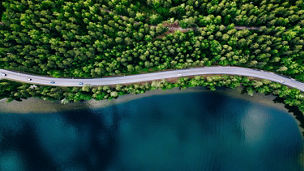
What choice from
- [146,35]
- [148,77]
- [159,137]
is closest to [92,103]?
[148,77]

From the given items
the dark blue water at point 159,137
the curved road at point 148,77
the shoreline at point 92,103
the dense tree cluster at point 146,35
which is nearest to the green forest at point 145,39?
the dense tree cluster at point 146,35

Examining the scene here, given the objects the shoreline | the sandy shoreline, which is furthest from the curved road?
the sandy shoreline

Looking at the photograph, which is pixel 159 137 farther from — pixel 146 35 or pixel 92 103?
pixel 146 35

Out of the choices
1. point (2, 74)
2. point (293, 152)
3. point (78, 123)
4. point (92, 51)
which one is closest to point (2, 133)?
point (2, 74)

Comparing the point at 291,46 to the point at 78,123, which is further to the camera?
the point at 78,123

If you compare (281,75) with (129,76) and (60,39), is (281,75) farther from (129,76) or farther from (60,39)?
(60,39)

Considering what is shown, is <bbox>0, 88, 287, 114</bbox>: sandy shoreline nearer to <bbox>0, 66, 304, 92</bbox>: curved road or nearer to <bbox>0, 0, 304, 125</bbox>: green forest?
<bbox>0, 0, 304, 125</bbox>: green forest
